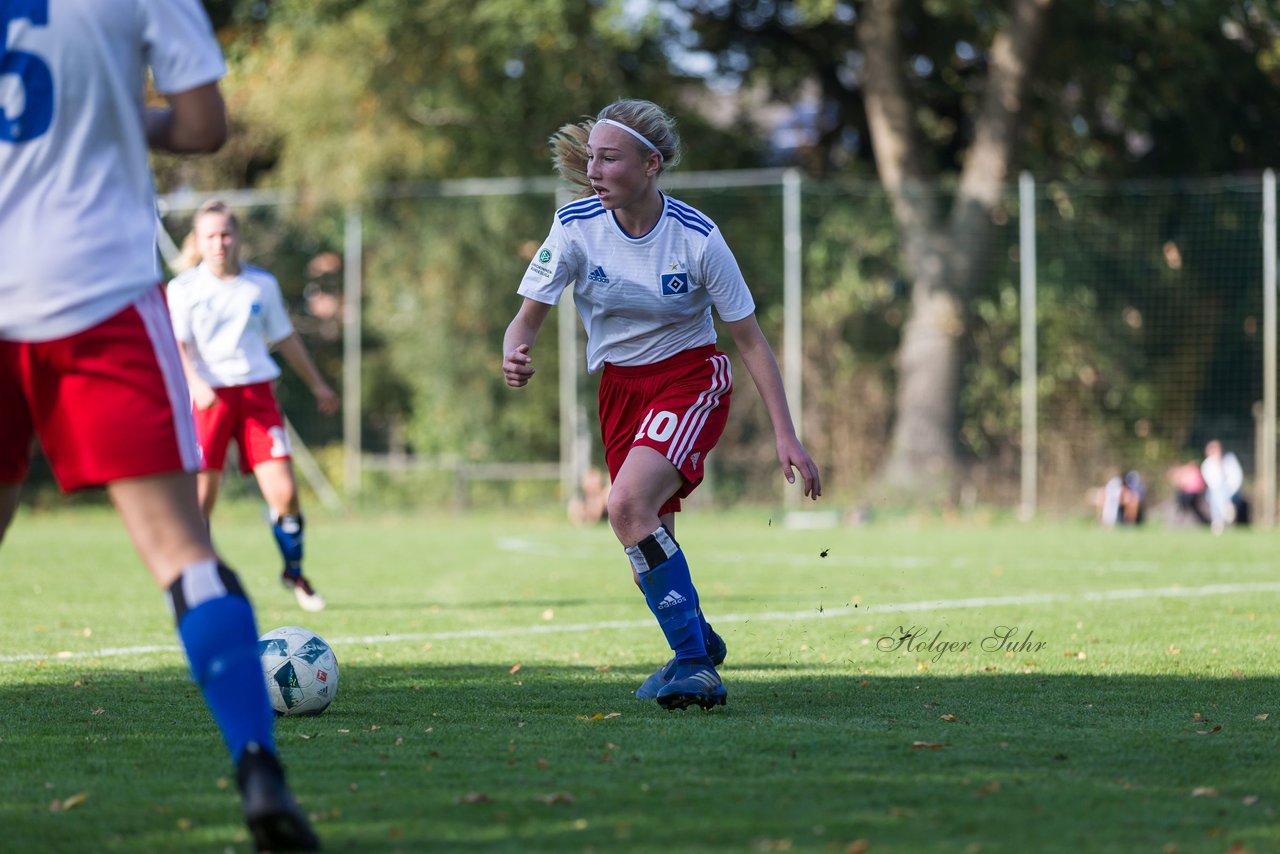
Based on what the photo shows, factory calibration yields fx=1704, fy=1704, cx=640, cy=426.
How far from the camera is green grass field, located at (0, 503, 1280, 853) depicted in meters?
3.64

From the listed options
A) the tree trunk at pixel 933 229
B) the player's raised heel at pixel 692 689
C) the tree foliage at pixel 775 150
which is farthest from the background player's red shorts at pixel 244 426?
the tree trunk at pixel 933 229

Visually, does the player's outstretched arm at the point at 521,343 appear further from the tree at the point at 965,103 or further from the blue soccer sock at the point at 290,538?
the tree at the point at 965,103

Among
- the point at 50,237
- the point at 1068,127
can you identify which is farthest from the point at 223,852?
the point at 1068,127

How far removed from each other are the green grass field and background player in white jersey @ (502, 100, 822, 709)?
0.48 m

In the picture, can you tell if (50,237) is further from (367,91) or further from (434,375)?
(367,91)

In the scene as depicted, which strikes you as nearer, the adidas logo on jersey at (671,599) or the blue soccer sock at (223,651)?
the blue soccer sock at (223,651)

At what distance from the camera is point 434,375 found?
2167cm

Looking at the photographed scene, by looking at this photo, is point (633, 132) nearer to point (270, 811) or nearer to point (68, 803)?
point (68, 803)

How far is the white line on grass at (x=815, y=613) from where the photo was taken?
736cm

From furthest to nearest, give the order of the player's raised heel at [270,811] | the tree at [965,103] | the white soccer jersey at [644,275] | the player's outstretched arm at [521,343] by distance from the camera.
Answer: the tree at [965,103], the white soccer jersey at [644,275], the player's outstretched arm at [521,343], the player's raised heel at [270,811]

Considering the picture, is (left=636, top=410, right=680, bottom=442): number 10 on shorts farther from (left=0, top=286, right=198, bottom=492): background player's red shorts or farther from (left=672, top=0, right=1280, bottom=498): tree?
(left=672, top=0, right=1280, bottom=498): tree

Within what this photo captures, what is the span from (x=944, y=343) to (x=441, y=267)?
642 cm

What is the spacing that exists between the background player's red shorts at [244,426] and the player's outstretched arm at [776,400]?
440cm

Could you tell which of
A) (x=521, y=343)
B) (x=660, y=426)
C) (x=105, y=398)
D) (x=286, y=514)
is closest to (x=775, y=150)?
(x=286, y=514)
